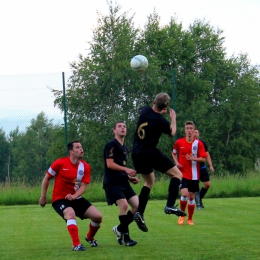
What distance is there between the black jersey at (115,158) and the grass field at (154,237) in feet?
3.14

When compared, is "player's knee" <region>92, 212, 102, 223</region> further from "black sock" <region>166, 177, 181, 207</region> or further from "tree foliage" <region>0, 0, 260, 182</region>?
"tree foliage" <region>0, 0, 260, 182</region>

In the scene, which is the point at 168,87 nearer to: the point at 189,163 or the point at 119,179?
the point at 189,163

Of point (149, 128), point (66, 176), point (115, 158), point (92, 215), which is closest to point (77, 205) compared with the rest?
point (92, 215)

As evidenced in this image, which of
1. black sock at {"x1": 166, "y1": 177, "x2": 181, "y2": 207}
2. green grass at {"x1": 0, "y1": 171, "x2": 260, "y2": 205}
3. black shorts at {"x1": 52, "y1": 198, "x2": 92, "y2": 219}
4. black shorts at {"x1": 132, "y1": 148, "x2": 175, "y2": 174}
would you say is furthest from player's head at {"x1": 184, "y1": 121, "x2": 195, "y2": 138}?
green grass at {"x1": 0, "y1": 171, "x2": 260, "y2": 205}

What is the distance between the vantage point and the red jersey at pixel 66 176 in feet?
29.3

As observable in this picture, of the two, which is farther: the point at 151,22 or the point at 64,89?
the point at 151,22

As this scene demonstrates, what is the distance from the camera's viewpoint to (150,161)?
8.93 metres

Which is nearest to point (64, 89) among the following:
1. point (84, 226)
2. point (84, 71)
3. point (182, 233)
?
point (84, 71)

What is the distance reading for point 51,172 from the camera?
351 inches

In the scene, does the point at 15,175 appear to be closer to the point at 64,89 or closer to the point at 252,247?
the point at 64,89

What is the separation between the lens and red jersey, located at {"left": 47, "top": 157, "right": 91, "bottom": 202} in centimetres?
895

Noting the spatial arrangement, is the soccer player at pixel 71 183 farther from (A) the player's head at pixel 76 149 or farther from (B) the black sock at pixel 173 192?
(B) the black sock at pixel 173 192

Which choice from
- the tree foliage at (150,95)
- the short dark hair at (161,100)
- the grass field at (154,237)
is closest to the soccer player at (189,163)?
the grass field at (154,237)

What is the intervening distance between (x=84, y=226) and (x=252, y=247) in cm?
457
